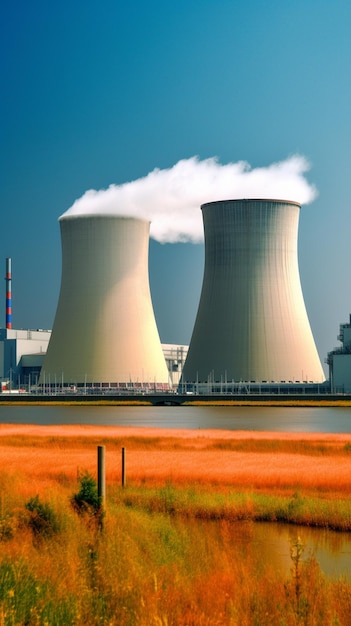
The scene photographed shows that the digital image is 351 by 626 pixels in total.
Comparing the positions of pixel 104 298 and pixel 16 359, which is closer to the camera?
pixel 104 298

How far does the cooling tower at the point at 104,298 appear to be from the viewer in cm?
5112

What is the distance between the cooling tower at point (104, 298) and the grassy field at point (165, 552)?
37905 mm

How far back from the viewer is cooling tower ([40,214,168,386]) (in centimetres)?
5112

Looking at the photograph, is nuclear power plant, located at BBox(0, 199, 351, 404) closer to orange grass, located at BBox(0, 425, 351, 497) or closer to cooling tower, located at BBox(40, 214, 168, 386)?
cooling tower, located at BBox(40, 214, 168, 386)

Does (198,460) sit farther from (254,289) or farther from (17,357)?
(17,357)

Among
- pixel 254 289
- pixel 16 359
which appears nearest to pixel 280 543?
pixel 254 289

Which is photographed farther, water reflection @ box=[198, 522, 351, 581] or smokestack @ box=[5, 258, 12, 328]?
smokestack @ box=[5, 258, 12, 328]

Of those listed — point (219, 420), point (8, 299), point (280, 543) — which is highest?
point (8, 299)

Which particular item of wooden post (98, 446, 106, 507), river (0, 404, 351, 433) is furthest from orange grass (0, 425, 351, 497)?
river (0, 404, 351, 433)

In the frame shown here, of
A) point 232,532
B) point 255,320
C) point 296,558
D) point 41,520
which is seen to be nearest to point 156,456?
point 232,532

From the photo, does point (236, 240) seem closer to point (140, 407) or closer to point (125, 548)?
point (140, 407)

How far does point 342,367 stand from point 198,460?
44.9m

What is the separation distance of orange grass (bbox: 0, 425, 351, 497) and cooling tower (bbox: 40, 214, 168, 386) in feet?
92.2

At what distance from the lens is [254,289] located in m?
46.7
